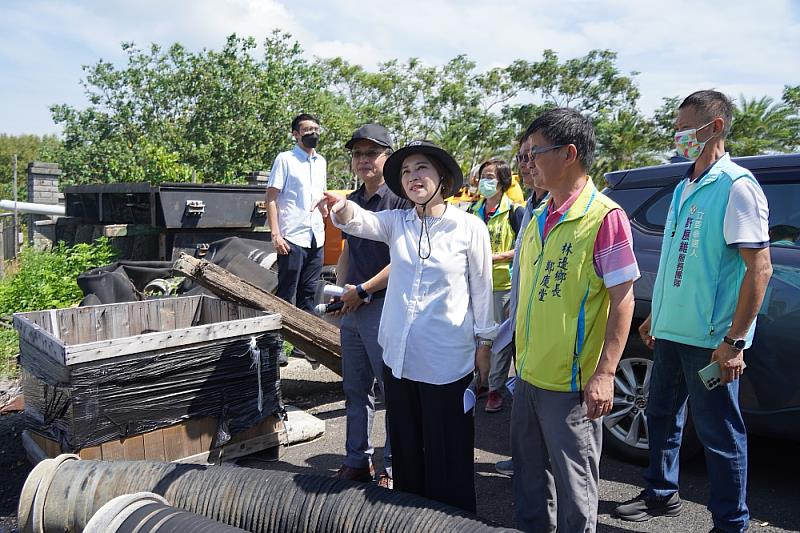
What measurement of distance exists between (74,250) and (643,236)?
25.7ft

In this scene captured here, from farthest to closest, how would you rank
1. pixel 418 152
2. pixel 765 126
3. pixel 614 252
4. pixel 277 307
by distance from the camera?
pixel 765 126, pixel 277 307, pixel 418 152, pixel 614 252

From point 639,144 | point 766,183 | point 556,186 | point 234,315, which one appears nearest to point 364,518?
point 556,186

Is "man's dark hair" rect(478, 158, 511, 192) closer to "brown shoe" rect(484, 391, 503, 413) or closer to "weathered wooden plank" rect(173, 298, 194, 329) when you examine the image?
"brown shoe" rect(484, 391, 503, 413)

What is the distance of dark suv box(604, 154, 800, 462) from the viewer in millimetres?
3307

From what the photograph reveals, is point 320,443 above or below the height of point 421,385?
below

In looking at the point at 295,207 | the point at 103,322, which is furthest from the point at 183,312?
the point at 295,207

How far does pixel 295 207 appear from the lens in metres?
5.59

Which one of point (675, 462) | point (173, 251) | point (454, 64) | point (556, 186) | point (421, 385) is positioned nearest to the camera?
point (556, 186)

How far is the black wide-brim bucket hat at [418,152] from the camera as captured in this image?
110 inches

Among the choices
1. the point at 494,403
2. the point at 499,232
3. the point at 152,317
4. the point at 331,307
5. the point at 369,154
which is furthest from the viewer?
the point at 494,403

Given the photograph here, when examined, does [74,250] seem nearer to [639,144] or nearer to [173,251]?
[173,251]

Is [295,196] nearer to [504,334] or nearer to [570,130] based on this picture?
[504,334]

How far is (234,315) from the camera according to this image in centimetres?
455

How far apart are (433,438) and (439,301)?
57cm
